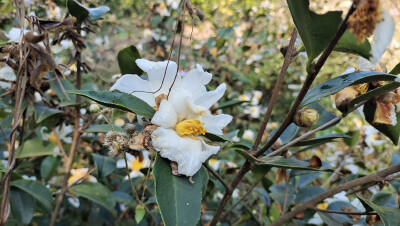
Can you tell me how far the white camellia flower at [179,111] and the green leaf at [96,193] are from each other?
48 cm

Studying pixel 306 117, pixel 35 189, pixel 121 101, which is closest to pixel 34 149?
pixel 35 189

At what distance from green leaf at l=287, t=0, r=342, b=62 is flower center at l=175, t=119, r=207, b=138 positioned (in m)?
0.18

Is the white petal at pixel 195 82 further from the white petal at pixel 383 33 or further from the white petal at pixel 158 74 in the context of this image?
the white petal at pixel 383 33

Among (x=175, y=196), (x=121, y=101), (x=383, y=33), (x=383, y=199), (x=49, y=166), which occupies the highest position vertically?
(x=383, y=33)

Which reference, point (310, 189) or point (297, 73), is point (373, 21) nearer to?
point (310, 189)

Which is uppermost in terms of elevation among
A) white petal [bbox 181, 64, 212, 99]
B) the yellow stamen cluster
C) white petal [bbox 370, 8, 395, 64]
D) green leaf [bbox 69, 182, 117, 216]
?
the yellow stamen cluster

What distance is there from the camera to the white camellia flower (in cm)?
51

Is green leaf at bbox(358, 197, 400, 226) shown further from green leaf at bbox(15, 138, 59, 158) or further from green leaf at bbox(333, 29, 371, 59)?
green leaf at bbox(15, 138, 59, 158)

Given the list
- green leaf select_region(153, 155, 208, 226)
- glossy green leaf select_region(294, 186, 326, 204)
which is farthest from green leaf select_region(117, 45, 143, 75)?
glossy green leaf select_region(294, 186, 326, 204)

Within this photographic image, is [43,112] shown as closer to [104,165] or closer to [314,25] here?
[104,165]

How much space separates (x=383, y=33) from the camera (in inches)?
17.1

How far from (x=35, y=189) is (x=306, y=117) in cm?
69

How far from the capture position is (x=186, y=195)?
50 centimetres

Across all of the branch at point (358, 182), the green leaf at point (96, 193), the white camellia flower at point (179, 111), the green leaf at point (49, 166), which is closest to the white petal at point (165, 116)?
the white camellia flower at point (179, 111)
